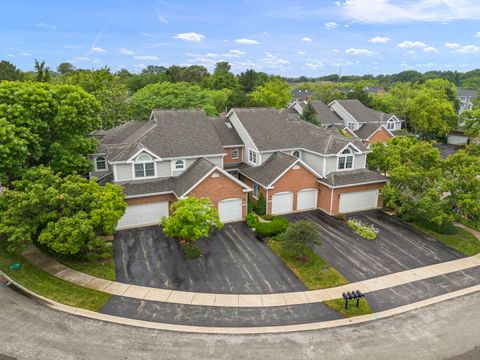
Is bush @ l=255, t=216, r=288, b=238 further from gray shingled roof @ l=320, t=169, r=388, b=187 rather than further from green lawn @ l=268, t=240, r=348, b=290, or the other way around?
gray shingled roof @ l=320, t=169, r=388, b=187

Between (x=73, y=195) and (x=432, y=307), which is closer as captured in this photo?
(x=432, y=307)

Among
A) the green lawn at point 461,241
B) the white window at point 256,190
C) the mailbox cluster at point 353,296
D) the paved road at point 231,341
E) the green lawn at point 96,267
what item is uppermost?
the white window at point 256,190

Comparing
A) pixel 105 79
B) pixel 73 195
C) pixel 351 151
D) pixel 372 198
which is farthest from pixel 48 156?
pixel 105 79

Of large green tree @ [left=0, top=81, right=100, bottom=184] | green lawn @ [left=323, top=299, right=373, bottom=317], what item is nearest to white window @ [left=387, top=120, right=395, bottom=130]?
green lawn @ [left=323, top=299, right=373, bottom=317]

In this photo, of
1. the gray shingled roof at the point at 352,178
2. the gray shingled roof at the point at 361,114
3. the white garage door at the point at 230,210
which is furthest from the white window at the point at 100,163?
the gray shingled roof at the point at 361,114

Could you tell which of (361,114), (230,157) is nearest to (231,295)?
(230,157)

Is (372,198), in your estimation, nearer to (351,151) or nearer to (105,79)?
(351,151)

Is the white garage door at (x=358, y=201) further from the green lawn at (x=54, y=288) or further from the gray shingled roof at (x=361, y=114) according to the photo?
the gray shingled roof at (x=361, y=114)
